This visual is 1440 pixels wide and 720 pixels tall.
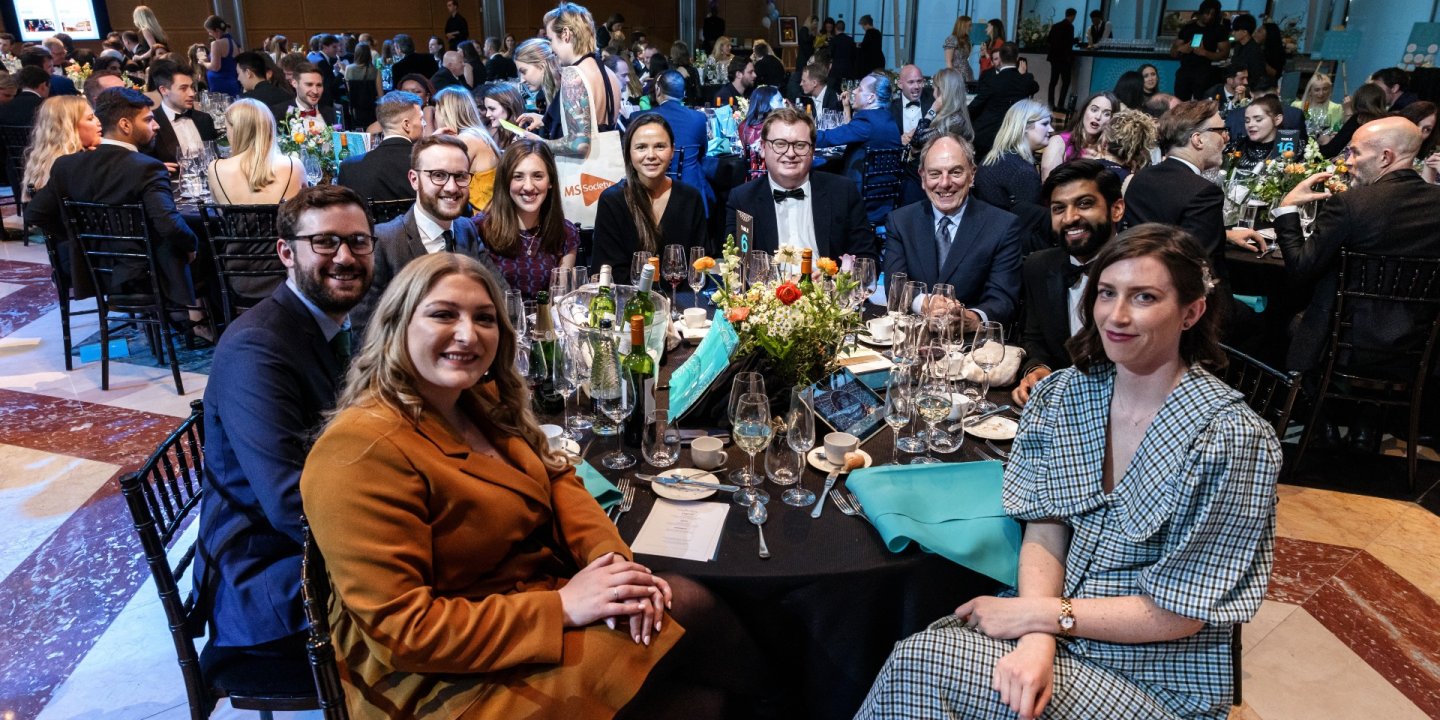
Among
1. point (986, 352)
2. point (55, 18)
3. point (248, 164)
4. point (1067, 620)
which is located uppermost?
point (55, 18)

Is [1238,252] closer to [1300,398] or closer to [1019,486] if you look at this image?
[1300,398]

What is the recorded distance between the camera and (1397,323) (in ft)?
11.5

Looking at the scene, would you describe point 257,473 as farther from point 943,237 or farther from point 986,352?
point 943,237

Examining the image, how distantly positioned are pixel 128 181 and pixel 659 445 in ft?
12.0

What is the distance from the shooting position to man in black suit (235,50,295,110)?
719cm

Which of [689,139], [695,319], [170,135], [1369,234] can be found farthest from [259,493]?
[170,135]

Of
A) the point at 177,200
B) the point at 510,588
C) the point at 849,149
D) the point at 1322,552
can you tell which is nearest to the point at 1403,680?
the point at 1322,552

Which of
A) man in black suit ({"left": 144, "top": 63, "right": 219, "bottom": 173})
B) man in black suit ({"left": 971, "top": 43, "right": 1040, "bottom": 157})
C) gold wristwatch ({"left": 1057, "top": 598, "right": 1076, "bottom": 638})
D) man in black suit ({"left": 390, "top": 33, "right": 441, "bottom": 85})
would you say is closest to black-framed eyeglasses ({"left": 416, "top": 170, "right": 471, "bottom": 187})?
gold wristwatch ({"left": 1057, "top": 598, "right": 1076, "bottom": 638})

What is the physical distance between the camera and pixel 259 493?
5.87 feet

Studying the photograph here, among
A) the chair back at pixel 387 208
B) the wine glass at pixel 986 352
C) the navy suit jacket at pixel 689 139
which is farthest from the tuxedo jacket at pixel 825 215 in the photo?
the wine glass at pixel 986 352

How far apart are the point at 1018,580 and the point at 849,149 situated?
5109 millimetres

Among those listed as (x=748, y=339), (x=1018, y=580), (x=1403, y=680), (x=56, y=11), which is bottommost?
(x=1403, y=680)

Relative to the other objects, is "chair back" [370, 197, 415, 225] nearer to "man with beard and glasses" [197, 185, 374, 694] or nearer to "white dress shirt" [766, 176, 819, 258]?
"white dress shirt" [766, 176, 819, 258]

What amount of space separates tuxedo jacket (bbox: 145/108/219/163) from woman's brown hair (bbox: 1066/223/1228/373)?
6053 mm
